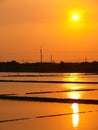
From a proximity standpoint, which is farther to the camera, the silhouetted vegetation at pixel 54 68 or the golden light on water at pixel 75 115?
the silhouetted vegetation at pixel 54 68

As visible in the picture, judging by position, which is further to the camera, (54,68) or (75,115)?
(54,68)

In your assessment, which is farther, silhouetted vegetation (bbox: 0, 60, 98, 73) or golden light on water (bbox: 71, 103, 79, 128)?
silhouetted vegetation (bbox: 0, 60, 98, 73)

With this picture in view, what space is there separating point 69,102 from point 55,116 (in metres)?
1.93

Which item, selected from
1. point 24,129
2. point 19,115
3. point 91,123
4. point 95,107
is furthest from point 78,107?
point 24,129

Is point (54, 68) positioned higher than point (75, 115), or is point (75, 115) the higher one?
point (54, 68)

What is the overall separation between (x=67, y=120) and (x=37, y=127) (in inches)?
30.2

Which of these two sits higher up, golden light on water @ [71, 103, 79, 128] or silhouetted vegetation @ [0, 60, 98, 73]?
silhouetted vegetation @ [0, 60, 98, 73]

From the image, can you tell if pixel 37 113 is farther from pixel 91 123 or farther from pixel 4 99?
pixel 4 99

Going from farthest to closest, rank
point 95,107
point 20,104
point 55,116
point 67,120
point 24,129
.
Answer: point 20,104
point 95,107
point 55,116
point 67,120
point 24,129

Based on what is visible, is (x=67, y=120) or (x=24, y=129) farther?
(x=67, y=120)

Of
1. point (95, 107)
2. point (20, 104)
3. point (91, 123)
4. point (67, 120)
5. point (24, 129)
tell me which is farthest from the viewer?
point (20, 104)

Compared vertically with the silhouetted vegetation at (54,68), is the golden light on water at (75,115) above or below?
below

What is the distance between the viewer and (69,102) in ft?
27.0

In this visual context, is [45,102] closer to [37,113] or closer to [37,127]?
[37,113]
